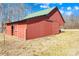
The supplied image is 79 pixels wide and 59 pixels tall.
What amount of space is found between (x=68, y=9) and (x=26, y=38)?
2.77ft

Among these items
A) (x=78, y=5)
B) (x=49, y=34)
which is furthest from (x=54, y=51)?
(x=78, y=5)

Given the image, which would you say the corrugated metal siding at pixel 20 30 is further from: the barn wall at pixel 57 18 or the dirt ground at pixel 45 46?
the barn wall at pixel 57 18

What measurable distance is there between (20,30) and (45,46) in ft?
1.63

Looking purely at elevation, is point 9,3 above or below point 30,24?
above

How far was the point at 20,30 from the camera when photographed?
13.9 feet

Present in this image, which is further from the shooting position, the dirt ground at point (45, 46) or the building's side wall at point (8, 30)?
the building's side wall at point (8, 30)

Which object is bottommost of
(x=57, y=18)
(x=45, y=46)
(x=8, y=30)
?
(x=45, y=46)

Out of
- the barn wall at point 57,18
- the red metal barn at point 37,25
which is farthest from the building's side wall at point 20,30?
the barn wall at point 57,18

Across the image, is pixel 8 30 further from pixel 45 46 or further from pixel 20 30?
pixel 45 46

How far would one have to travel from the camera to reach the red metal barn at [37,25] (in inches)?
165

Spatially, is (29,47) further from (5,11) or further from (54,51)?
(5,11)

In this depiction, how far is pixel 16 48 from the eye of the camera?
4.18 m

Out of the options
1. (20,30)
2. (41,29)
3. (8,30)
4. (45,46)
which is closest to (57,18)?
(41,29)

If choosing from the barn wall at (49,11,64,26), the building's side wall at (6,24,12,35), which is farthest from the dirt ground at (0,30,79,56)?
the barn wall at (49,11,64,26)
